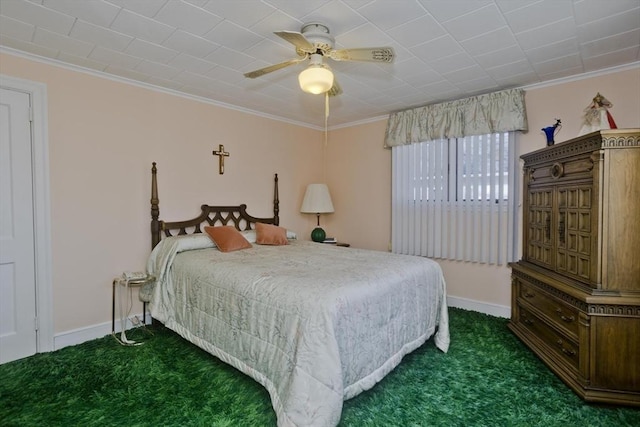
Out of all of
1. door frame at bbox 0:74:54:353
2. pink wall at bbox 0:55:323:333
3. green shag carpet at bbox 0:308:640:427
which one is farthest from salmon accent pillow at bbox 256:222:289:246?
door frame at bbox 0:74:54:353

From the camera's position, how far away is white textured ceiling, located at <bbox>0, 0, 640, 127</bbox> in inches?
79.0

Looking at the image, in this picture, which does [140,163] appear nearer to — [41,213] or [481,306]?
[41,213]

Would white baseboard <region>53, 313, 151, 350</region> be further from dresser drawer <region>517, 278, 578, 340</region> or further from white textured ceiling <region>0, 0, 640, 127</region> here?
dresser drawer <region>517, 278, 578, 340</region>

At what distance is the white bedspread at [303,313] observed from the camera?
1714 millimetres

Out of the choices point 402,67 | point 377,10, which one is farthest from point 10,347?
point 402,67

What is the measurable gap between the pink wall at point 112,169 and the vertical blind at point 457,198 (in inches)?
87.0

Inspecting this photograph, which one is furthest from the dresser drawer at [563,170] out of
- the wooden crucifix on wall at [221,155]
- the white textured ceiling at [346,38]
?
the wooden crucifix on wall at [221,155]

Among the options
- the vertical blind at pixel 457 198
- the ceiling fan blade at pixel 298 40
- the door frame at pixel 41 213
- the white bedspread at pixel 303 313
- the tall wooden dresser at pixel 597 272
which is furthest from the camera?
the vertical blind at pixel 457 198

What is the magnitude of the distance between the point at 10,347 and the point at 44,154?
1.62 m

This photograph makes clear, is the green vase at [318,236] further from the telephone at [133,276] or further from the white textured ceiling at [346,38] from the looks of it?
the telephone at [133,276]

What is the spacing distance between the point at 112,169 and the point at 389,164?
3.34m

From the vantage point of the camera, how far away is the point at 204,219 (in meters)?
3.75

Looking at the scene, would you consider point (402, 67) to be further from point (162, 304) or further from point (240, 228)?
point (162, 304)

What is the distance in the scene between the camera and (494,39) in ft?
7.85
